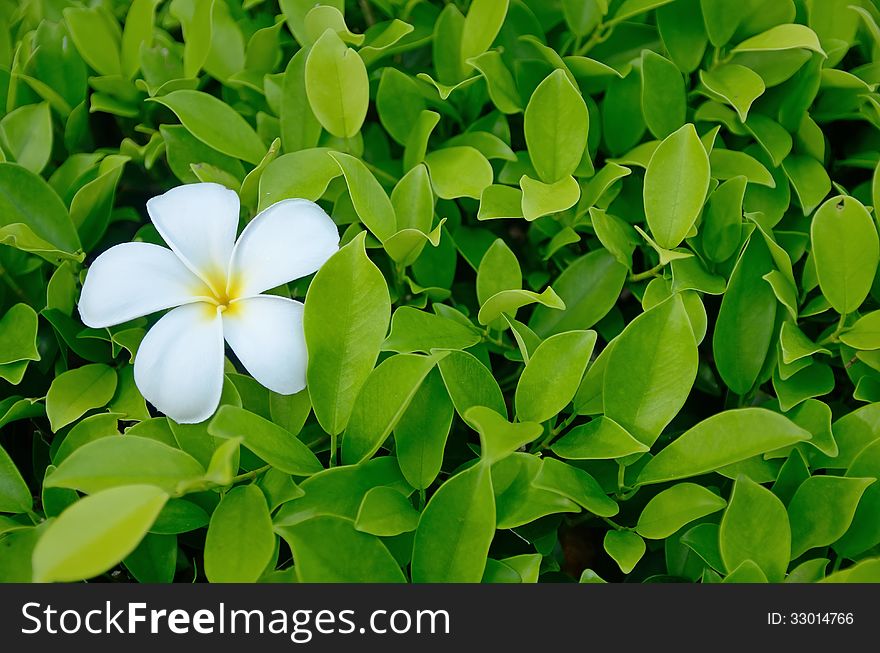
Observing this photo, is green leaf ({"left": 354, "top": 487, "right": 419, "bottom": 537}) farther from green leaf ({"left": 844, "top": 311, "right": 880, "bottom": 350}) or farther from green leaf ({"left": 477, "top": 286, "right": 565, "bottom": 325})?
green leaf ({"left": 844, "top": 311, "right": 880, "bottom": 350})

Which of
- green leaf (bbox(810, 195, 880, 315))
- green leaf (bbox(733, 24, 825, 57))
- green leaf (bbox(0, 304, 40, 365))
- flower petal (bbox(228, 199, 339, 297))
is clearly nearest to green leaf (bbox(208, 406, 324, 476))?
flower petal (bbox(228, 199, 339, 297))

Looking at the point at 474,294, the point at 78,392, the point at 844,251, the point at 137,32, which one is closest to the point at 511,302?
the point at 474,294

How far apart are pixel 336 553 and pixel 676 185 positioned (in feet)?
1.31

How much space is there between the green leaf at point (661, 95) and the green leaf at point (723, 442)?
32cm

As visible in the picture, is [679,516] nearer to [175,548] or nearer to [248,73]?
[175,548]

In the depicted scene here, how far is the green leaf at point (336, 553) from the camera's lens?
0.54 meters

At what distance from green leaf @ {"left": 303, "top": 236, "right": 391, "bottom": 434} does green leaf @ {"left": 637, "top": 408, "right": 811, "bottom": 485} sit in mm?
232

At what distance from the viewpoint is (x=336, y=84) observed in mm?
707

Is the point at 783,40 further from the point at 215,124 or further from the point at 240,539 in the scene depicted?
the point at 240,539

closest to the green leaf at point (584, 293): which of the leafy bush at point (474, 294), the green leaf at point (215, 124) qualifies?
the leafy bush at point (474, 294)

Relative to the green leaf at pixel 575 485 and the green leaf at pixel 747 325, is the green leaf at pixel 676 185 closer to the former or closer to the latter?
the green leaf at pixel 747 325

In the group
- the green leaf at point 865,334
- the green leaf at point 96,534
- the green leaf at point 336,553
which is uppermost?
the green leaf at point 865,334

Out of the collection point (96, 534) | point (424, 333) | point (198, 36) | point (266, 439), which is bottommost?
point (96, 534)
